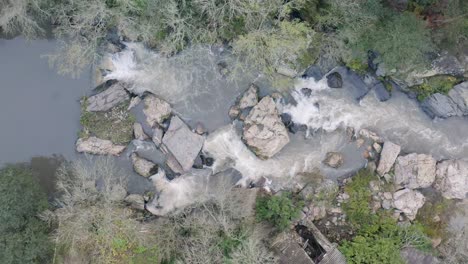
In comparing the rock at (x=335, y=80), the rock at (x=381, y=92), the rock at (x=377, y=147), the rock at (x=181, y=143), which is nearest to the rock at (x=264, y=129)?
the rock at (x=181, y=143)

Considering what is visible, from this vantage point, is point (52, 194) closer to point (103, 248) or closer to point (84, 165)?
point (84, 165)

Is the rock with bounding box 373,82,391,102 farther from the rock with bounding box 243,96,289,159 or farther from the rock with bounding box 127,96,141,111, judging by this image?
the rock with bounding box 127,96,141,111

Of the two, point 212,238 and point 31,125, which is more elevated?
point 31,125

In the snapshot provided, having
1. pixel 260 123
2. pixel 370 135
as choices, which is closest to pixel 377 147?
pixel 370 135

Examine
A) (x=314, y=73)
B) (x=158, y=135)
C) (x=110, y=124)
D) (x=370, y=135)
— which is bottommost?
(x=370, y=135)

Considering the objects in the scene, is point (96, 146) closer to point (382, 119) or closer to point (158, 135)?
point (158, 135)

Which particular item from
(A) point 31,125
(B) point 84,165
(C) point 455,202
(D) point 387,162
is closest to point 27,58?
(A) point 31,125

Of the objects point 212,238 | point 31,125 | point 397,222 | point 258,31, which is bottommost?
point 397,222
